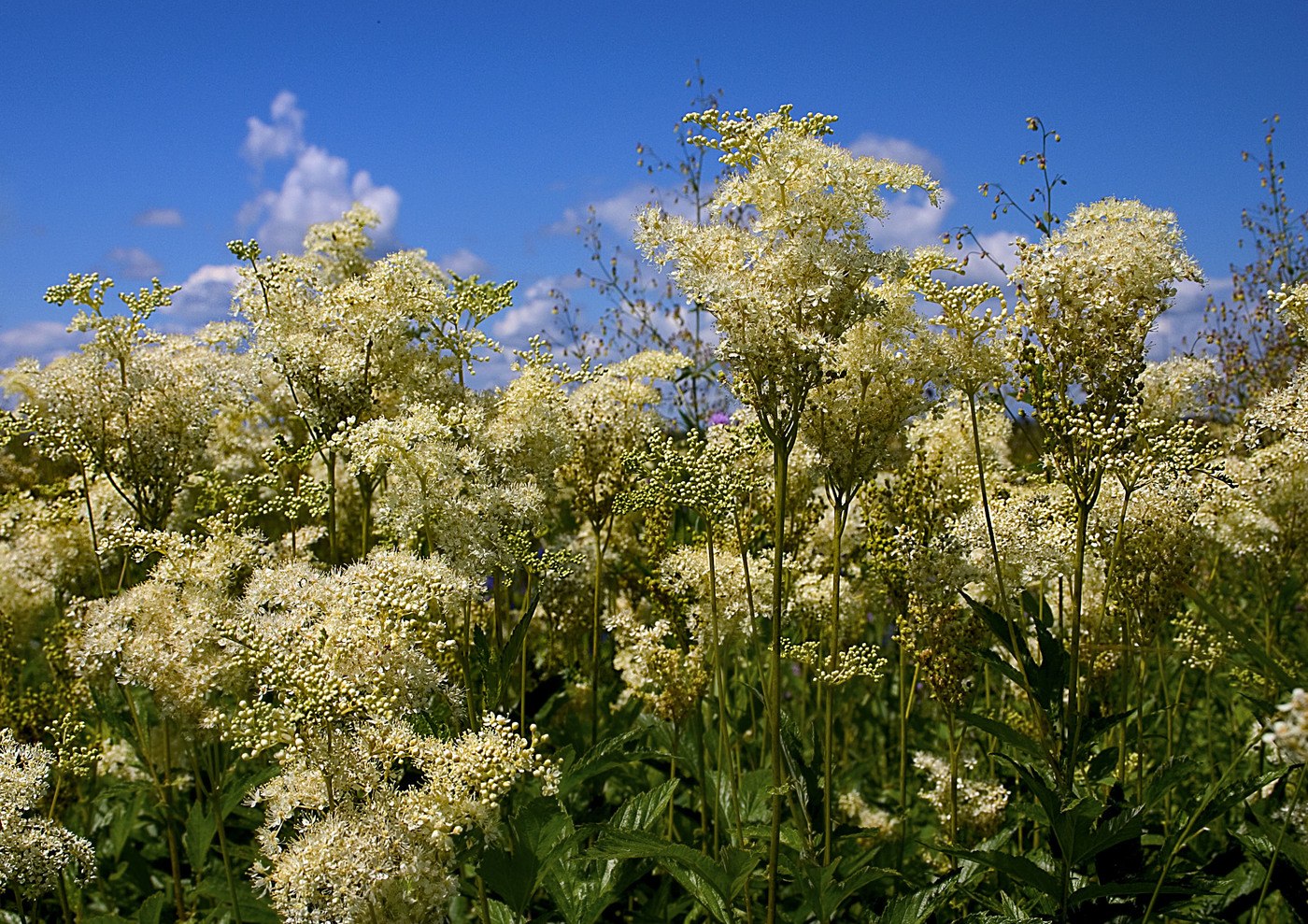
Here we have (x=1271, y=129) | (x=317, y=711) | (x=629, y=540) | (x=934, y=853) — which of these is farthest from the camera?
(x=1271, y=129)

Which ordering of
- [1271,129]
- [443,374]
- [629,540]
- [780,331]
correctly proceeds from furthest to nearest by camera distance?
[1271,129], [629,540], [443,374], [780,331]

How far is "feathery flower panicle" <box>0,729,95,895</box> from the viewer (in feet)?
9.86

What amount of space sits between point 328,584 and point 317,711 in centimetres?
45

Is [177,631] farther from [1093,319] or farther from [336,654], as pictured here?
[1093,319]

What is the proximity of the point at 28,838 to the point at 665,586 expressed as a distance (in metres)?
2.54

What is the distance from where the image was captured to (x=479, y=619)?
424cm

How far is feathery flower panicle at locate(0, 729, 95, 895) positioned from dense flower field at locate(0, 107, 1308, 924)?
0.05 ft

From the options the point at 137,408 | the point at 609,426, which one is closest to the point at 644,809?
the point at 609,426

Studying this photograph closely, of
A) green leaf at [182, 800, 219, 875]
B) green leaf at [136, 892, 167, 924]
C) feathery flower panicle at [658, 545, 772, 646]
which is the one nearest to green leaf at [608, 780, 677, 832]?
feathery flower panicle at [658, 545, 772, 646]

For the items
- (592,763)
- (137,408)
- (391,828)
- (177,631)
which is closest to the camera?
(391,828)

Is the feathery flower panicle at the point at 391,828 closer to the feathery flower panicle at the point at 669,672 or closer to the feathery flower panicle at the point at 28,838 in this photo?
the feathery flower panicle at the point at 28,838

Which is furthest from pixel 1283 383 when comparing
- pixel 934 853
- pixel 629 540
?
pixel 629 540

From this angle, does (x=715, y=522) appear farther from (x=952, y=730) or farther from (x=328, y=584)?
(x=328, y=584)

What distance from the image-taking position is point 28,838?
3.04 metres
